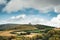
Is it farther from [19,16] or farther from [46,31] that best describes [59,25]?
[19,16]

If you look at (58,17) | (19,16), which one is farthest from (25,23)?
(58,17)

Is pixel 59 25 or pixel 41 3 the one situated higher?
pixel 41 3

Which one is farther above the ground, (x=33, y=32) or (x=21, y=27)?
(x=21, y=27)

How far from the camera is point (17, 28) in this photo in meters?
4.43

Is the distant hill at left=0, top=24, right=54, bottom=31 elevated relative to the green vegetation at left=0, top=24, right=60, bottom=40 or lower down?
elevated

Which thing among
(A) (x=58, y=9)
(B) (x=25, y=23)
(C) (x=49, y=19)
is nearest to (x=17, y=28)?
(B) (x=25, y=23)

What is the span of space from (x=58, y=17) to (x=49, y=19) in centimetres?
24

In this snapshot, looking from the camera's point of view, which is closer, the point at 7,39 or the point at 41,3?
the point at 7,39

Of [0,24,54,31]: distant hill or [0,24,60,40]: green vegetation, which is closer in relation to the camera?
[0,24,60,40]: green vegetation

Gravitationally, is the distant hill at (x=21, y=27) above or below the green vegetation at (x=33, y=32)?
above

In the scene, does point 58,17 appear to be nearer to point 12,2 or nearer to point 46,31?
point 46,31

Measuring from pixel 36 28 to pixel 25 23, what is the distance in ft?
1.03

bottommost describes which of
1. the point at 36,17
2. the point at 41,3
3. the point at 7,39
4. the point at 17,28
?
the point at 7,39

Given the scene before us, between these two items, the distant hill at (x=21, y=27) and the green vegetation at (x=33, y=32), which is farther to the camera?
the distant hill at (x=21, y=27)
